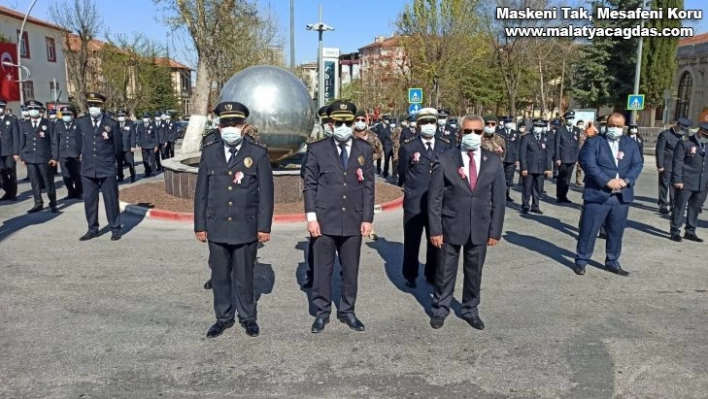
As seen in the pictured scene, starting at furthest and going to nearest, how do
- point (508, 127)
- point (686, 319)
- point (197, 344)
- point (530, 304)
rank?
1. point (508, 127)
2. point (530, 304)
3. point (686, 319)
4. point (197, 344)

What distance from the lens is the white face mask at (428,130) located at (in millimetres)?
5684

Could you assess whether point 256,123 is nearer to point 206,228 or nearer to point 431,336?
point 206,228

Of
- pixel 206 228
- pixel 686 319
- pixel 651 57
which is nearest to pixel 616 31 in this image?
pixel 651 57

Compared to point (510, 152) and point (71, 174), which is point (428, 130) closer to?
point (510, 152)

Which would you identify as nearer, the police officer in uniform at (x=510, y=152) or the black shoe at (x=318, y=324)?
the black shoe at (x=318, y=324)

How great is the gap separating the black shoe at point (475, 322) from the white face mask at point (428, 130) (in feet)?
6.98

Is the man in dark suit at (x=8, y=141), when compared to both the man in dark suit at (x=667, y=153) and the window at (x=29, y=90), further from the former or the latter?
the window at (x=29, y=90)

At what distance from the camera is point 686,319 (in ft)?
15.7

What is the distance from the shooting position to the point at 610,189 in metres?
6.15

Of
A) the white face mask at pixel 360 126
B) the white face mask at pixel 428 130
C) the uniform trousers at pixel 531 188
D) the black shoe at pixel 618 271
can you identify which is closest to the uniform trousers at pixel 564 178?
the uniform trousers at pixel 531 188

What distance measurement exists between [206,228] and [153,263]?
8.65 feet

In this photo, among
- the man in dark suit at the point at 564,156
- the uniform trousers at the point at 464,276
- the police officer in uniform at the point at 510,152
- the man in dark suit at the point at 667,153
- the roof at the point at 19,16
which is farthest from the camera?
the roof at the point at 19,16

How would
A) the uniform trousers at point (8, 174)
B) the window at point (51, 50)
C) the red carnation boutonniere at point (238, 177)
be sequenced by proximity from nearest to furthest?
the red carnation boutonniere at point (238, 177)
the uniform trousers at point (8, 174)
the window at point (51, 50)

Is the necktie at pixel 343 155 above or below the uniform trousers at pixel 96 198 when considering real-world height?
above
